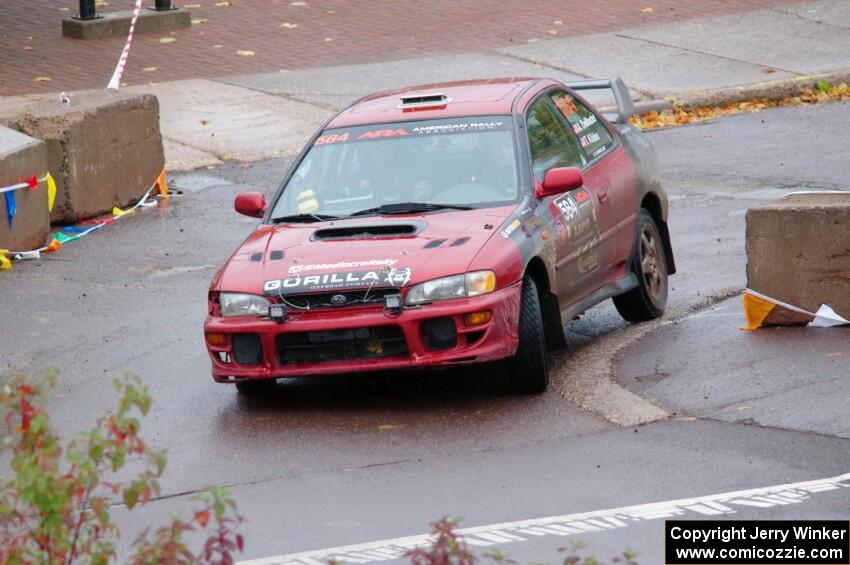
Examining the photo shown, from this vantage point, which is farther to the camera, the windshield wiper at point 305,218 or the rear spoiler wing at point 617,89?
the rear spoiler wing at point 617,89

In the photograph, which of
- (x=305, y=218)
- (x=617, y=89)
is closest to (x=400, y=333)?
(x=305, y=218)

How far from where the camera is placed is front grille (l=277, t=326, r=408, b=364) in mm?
8430

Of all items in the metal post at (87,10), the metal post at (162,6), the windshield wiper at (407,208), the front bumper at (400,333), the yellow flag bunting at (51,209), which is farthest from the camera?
the metal post at (162,6)

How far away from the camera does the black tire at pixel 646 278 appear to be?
10.4 m

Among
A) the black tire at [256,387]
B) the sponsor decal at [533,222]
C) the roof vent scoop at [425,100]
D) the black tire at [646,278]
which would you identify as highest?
the roof vent scoop at [425,100]

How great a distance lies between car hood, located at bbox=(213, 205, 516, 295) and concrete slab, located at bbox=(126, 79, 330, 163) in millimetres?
7466

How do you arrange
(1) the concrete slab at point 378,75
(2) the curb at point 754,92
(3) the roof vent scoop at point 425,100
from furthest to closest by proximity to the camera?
1. (1) the concrete slab at point 378,75
2. (2) the curb at point 754,92
3. (3) the roof vent scoop at point 425,100

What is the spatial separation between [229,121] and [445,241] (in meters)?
9.45

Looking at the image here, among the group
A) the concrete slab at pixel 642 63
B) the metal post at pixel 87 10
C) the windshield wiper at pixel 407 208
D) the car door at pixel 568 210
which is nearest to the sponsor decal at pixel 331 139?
the windshield wiper at pixel 407 208

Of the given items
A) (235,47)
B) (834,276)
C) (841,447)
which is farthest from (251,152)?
(841,447)

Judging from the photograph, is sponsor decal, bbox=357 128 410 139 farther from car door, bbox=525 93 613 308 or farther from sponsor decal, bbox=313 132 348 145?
car door, bbox=525 93 613 308

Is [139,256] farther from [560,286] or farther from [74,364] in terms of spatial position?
[560,286]

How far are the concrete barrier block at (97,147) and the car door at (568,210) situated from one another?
5.38 meters

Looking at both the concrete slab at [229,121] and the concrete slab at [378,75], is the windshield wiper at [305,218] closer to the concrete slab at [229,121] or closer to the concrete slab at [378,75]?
the concrete slab at [229,121]
